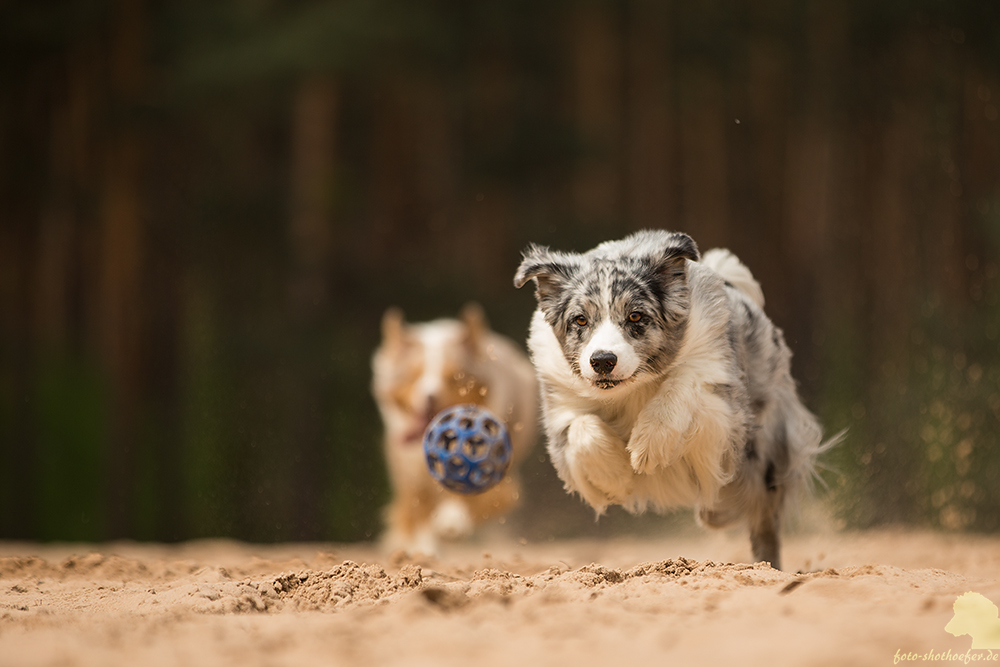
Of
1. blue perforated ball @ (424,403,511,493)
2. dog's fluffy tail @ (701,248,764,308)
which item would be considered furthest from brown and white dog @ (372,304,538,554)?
dog's fluffy tail @ (701,248,764,308)

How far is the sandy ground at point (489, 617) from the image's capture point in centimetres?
306

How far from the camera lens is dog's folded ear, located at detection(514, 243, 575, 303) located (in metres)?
5.29

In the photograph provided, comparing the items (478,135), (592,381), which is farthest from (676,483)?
(478,135)

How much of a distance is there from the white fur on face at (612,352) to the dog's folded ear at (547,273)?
1.55ft

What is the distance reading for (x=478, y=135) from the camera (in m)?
20.3

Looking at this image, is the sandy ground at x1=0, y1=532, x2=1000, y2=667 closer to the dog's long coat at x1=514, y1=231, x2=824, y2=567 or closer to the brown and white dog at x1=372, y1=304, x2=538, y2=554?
the dog's long coat at x1=514, y1=231, x2=824, y2=567

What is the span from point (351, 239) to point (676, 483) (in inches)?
567

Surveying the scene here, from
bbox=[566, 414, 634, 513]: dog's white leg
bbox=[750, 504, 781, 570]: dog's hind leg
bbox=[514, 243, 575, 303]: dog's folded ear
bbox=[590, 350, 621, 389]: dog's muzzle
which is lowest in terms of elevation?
bbox=[750, 504, 781, 570]: dog's hind leg

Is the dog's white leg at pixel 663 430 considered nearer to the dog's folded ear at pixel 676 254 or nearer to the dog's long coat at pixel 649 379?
the dog's long coat at pixel 649 379

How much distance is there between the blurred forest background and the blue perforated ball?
20.2ft

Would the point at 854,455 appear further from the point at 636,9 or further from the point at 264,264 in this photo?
the point at 636,9

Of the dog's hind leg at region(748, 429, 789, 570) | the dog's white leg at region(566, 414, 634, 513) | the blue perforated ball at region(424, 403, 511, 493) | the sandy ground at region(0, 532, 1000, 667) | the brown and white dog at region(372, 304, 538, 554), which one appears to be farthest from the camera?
the brown and white dog at region(372, 304, 538, 554)

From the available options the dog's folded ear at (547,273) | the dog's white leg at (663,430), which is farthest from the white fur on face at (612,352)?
the dog's folded ear at (547,273)

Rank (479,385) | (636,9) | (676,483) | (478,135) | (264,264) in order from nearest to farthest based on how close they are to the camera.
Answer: (676,483), (479,385), (264,264), (478,135), (636,9)
